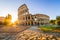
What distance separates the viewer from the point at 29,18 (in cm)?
529

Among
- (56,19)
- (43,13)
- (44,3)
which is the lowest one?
(56,19)

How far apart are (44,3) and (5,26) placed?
2416 mm

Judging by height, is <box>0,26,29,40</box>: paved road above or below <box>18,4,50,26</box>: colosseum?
below

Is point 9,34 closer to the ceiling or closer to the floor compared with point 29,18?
A: closer to the floor

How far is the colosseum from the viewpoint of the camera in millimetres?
4632

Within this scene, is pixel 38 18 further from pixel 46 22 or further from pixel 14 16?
pixel 14 16

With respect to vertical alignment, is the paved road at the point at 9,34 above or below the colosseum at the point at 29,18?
below

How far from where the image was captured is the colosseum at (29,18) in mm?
4632

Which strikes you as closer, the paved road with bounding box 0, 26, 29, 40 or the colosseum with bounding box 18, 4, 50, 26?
the paved road with bounding box 0, 26, 29, 40

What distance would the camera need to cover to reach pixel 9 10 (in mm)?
4621

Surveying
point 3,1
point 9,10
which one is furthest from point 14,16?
point 3,1

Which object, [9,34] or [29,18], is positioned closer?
[9,34]

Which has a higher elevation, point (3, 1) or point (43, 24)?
point (3, 1)

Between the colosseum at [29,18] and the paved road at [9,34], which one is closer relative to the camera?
the paved road at [9,34]
